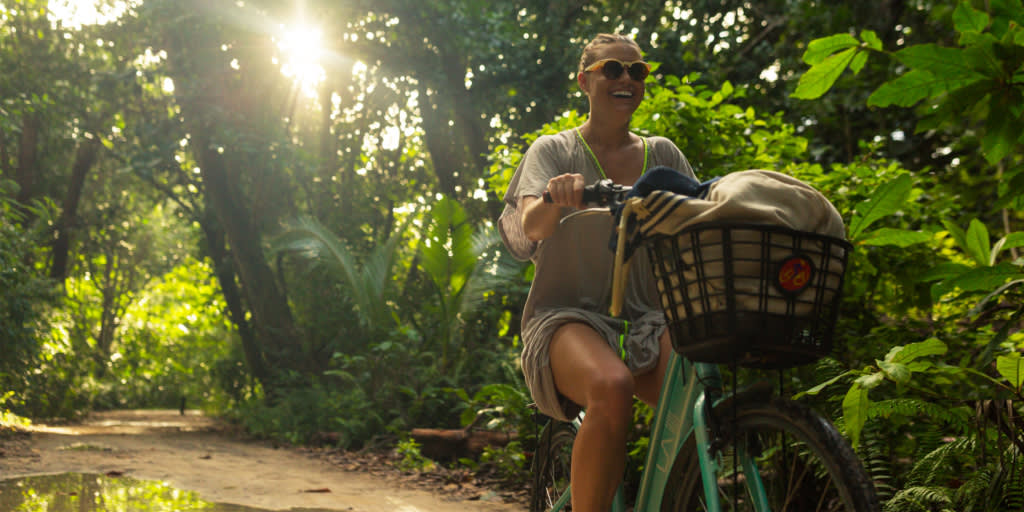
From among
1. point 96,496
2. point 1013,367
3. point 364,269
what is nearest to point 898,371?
point 1013,367

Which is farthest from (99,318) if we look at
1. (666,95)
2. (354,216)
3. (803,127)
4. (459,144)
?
(666,95)

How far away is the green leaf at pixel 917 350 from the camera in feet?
6.78

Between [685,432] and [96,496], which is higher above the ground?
[685,432]

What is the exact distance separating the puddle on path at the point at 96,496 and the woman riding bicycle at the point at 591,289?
3399mm

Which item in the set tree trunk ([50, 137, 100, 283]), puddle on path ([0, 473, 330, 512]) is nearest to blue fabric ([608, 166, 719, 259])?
puddle on path ([0, 473, 330, 512])

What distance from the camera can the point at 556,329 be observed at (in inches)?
97.7

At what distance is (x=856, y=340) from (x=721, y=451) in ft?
7.22

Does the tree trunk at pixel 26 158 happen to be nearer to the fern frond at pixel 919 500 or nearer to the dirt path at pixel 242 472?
the dirt path at pixel 242 472

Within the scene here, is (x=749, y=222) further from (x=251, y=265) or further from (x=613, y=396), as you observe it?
(x=251, y=265)

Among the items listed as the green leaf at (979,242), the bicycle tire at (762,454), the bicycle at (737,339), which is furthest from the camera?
the green leaf at (979,242)

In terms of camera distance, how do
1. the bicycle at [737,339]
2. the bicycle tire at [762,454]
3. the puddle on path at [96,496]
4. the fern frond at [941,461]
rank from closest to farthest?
1. the bicycle tire at [762,454]
2. the bicycle at [737,339]
3. the fern frond at [941,461]
4. the puddle on path at [96,496]

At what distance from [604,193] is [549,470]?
1.51 metres

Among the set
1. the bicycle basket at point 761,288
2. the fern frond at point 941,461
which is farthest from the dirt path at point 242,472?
the bicycle basket at point 761,288

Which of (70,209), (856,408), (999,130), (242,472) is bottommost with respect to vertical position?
(242,472)
